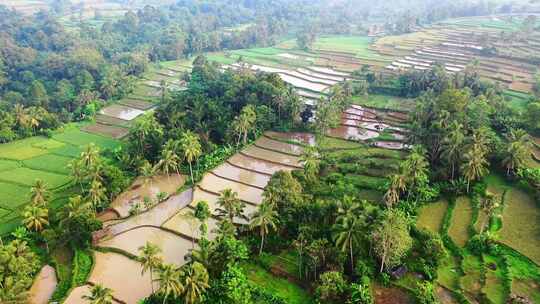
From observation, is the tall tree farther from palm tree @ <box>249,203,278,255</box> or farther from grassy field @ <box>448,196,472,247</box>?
palm tree @ <box>249,203,278,255</box>

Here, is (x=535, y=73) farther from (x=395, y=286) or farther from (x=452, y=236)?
(x=395, y=286)

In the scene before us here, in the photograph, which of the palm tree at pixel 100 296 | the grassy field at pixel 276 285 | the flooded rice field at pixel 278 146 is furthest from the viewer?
the flooded rice field at pixel 278 146

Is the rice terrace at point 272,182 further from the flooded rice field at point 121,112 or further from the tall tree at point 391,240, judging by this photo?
the flooded rice field at point 121,112

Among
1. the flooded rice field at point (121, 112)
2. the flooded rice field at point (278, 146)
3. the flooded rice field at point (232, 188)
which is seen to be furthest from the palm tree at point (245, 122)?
the flooded rice field at point (121, 112)

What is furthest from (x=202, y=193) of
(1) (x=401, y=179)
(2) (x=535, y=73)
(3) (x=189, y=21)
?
(3) (x=189, y=21)

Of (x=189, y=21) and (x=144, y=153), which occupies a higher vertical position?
(x=189, y=21)

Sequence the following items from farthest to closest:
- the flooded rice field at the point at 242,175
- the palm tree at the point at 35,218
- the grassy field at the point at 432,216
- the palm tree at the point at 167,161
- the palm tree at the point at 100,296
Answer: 1. the flooded rice field at the point at 242,175
2. the palm tree at the point at 167,161
3. the grassy field at the point at 432,216
4. the palm tree at the point at 35,218
5. the palm tree at the point at 100,296
